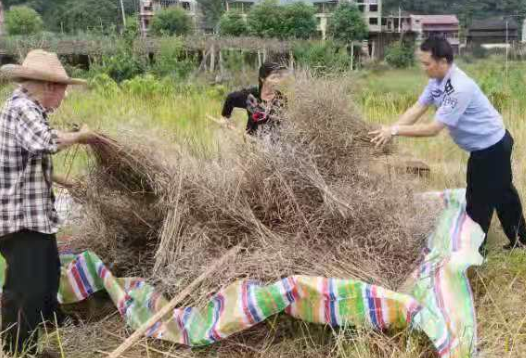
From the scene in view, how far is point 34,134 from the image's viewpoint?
221cm

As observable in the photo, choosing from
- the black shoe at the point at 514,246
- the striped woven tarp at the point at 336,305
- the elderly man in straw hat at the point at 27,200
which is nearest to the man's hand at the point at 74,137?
the elderly man in straw hat at the point at 27,200

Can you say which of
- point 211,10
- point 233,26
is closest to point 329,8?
point 211,10

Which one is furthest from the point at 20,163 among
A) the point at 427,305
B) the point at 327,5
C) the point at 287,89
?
the point at 327,5

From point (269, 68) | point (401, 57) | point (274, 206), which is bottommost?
point (274, 206)

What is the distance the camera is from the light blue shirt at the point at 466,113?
296 cm

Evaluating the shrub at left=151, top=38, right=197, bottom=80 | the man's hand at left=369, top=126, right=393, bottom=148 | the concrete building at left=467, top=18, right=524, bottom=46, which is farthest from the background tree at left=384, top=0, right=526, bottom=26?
the man's hand at left=369, top=126, right=393, bottom=148

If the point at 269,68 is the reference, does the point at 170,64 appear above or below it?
below

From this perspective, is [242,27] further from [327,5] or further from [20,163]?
[20,163]

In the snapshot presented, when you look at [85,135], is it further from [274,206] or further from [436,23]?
[436,23]

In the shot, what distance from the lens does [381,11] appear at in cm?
4050

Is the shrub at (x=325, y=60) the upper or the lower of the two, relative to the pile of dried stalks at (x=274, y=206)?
upper

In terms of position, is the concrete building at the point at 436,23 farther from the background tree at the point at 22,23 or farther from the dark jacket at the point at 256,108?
the dark jacket at the point at 256,108

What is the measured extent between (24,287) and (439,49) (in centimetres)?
243

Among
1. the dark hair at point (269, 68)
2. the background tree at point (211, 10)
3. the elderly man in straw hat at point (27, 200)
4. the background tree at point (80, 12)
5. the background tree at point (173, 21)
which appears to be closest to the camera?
the elderly man in straw hat at point (27, 200)
